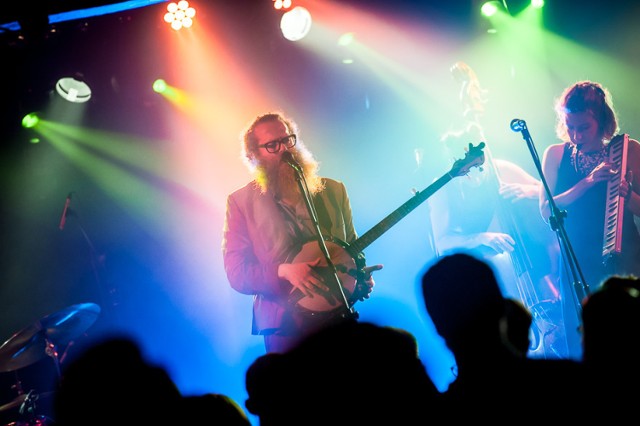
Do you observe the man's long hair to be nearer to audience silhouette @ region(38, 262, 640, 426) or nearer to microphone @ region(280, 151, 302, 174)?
microphone @ region(280, 151, 302, 174)

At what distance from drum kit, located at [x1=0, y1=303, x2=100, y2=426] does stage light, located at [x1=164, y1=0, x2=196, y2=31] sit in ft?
11.4

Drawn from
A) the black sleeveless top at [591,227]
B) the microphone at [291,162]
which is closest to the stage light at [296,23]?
the microphone at [291,162]

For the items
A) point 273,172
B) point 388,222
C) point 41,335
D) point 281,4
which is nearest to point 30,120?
point 41,335

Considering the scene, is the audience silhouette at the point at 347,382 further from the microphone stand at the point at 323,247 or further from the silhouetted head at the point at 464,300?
the microphone stand at the point at 323,247

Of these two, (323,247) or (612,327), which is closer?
(612,327)

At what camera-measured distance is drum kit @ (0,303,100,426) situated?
463cm

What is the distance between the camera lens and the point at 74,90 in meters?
6.39

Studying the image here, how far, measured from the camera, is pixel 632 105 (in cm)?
→ 548

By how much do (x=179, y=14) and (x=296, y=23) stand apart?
1.43 meters

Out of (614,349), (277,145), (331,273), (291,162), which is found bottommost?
(614,349)

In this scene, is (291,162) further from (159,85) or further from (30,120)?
(30,120)

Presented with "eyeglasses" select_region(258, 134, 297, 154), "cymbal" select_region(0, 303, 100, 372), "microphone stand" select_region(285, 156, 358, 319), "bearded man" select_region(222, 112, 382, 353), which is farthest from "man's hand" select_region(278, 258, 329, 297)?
"cymbal" select_region(0, 303, 100, 372)

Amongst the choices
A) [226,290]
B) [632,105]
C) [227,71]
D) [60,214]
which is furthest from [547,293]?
[60,214]

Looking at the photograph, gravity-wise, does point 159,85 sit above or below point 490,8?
above
